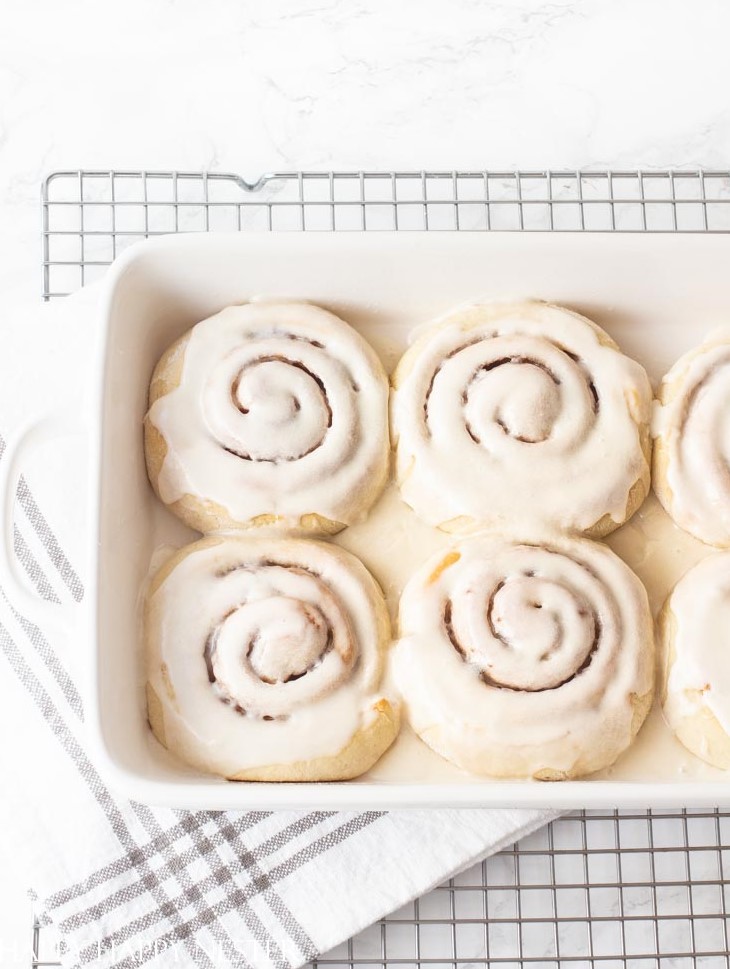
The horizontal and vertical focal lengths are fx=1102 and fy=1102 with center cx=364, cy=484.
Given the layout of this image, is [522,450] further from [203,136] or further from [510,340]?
[203,136]

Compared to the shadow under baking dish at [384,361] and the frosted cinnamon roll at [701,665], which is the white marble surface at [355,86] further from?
the frosted cinnamon roll at [701,665]

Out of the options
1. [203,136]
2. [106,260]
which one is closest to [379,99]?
[203,136]

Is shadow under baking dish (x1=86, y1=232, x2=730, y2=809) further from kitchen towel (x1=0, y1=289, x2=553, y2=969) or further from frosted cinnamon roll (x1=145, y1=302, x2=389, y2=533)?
kitchen towel (x1=0, y1=289, x2=553, y2=969)

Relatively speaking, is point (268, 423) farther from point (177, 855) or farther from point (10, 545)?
point (177, 855)

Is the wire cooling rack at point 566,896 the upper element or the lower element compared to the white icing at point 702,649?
lower

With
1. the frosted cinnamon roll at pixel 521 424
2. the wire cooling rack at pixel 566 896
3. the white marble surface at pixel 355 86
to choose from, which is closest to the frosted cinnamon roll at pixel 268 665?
the frosted cinnamon roll at pixel 521 424

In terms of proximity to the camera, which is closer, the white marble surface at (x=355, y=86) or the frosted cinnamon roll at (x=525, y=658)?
the frosted cinnamon roll at (x=525, y=658)

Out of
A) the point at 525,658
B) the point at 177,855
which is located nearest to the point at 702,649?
the point at 525,658
